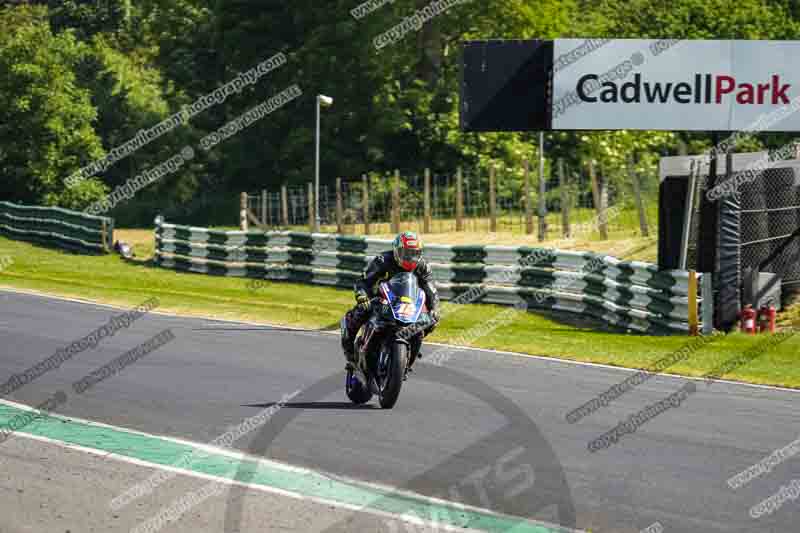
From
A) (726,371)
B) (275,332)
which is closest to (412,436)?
(726,371)

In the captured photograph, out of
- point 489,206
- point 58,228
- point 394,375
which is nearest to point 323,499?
point 394,375

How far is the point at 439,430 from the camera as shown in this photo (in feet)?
37.9

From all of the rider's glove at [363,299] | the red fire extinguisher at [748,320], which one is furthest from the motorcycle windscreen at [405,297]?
the red fire extinguisher at [748,320]

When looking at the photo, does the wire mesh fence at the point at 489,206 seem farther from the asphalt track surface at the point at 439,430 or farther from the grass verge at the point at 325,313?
the asphalt track surface at the point at 439,430

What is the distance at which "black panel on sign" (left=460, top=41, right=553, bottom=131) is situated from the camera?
81.1 ft

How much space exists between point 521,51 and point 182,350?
10.1 metres

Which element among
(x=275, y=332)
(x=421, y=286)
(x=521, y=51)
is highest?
(x=521, y=51)

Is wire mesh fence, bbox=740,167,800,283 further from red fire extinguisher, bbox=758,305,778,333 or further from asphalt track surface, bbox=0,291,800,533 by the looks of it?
asphalt track surface, bbox=0,291,800,533

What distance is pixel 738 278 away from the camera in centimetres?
2089

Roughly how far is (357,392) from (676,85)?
13.1 m

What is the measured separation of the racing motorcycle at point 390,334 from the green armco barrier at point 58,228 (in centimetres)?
2718

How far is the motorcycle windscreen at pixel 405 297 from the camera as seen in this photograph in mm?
12305

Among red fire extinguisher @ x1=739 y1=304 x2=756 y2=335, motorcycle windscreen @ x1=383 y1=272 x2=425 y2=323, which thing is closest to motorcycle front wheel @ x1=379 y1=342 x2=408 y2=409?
motorcycle windscreen @ x1=383 y1=272 x2=425 y2=323

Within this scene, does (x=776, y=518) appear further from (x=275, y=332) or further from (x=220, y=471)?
(x=275, y=332)
